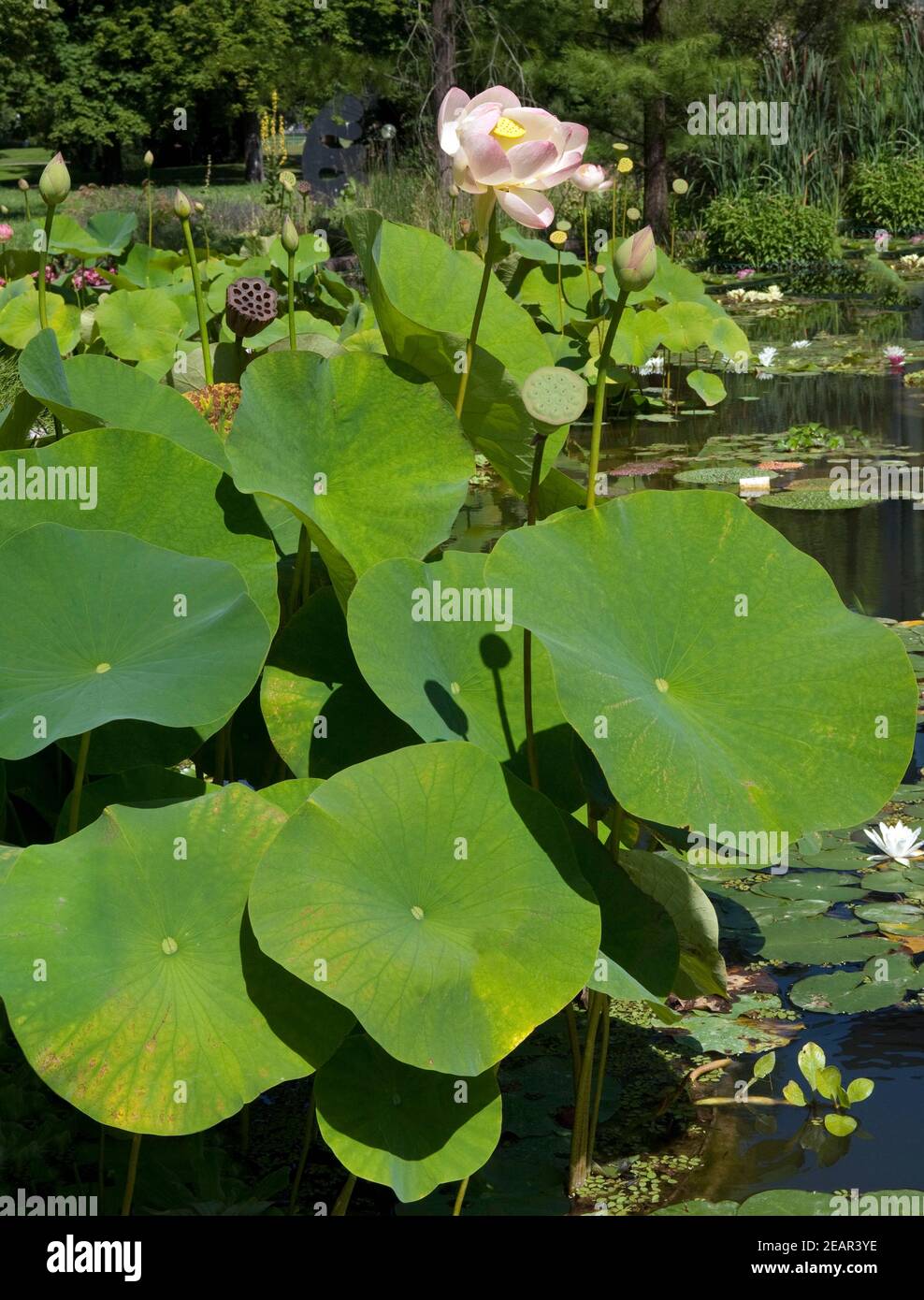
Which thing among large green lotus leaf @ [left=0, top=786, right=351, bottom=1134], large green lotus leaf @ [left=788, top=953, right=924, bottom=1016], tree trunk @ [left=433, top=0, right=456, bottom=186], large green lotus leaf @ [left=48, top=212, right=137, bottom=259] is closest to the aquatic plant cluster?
large green lotus leaf @ [left=0, top=786, right=351, bottom=1134]

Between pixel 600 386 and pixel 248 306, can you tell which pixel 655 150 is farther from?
pixel 600 386

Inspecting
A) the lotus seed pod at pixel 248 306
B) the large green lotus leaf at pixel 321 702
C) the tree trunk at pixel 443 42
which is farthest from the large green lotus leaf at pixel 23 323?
the tree trunk at pixel 443 42

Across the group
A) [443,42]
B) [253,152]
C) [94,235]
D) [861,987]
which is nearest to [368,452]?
[861,987]

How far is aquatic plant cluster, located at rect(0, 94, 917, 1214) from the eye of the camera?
1.24m

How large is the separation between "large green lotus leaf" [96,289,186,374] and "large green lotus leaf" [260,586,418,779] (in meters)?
2.70

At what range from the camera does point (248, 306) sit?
7.97 ft

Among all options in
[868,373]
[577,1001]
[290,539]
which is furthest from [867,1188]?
[868,373]

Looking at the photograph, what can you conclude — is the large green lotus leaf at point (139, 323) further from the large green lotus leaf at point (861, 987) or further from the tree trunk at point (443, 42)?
the tree trunk at point (443, 42)

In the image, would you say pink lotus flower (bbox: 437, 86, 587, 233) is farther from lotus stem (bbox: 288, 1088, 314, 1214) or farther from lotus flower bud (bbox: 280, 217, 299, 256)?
lotus stem (bbox: 288, 1088, 314, 1214)

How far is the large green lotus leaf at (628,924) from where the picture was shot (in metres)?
1.45

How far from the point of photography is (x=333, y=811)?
4.19 ft

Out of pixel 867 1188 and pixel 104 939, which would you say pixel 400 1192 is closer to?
pixel 104 939

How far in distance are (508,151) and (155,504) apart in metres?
0.56

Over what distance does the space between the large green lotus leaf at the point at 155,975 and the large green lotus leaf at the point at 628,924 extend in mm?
325
